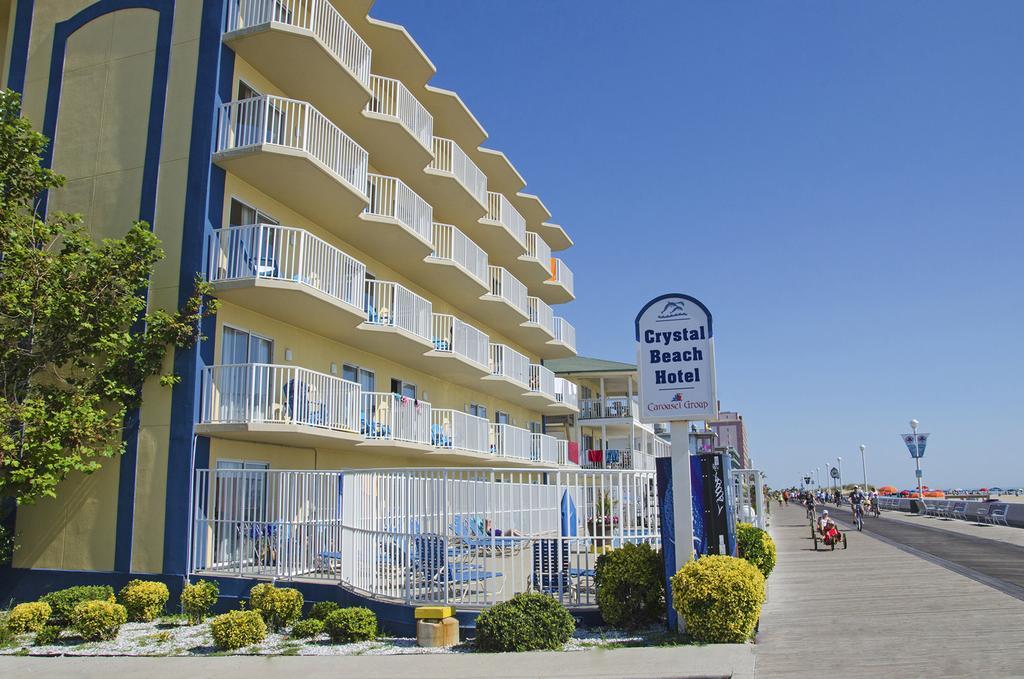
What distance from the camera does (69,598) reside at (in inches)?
522

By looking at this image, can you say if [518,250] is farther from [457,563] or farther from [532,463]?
[457,563]

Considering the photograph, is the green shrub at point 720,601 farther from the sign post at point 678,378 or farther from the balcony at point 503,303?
the balcony at point 503,303

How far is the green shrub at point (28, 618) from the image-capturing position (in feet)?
39.9

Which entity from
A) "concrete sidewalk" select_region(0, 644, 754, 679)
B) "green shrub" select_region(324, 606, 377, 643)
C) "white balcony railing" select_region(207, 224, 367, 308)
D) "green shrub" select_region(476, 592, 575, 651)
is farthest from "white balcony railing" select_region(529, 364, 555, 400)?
"concrete sidewalk" select_region(0, 644, 754, 679)

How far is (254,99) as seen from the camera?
16078 millimetres

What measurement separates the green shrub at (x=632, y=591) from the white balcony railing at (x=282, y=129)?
10320mm

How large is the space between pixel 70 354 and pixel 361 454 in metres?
8.04

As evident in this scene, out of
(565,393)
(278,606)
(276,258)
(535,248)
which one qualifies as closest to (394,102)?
(276,258)

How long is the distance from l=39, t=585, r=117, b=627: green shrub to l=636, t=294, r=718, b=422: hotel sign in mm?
9216

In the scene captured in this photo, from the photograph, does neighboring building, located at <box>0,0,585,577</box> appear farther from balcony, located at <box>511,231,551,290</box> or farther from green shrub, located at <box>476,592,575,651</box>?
balcony, located at <box>511,231,551,290</box>

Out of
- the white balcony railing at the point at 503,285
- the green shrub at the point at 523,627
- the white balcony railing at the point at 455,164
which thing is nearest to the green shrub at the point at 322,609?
the green shrub at the point at 523,627

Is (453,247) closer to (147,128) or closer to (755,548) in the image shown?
(147,128)

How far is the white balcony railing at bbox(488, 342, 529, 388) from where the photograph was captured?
2887cm

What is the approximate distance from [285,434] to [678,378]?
853 centimetres
